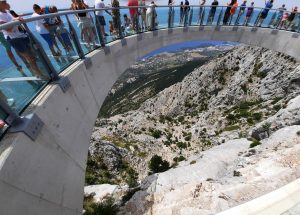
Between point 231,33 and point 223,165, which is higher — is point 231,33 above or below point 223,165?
above

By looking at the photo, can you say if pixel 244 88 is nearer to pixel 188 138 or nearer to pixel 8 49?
pixel 188 138

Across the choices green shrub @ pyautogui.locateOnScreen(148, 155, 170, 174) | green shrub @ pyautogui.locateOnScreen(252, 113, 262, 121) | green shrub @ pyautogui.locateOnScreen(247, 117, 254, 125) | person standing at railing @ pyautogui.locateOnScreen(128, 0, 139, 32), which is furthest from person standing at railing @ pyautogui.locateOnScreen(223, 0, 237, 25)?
green shrub @ pyautogui.locateOnScreen(148, 155, 170, 174)

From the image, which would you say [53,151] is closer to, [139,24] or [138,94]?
[139,24]

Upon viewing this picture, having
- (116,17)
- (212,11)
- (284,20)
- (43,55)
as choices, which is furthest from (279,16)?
(43,55)

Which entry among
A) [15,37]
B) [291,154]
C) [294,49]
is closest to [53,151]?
[15,37]

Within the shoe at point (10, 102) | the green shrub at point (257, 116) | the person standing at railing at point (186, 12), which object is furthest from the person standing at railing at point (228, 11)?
the shoe at point (10, 102)
